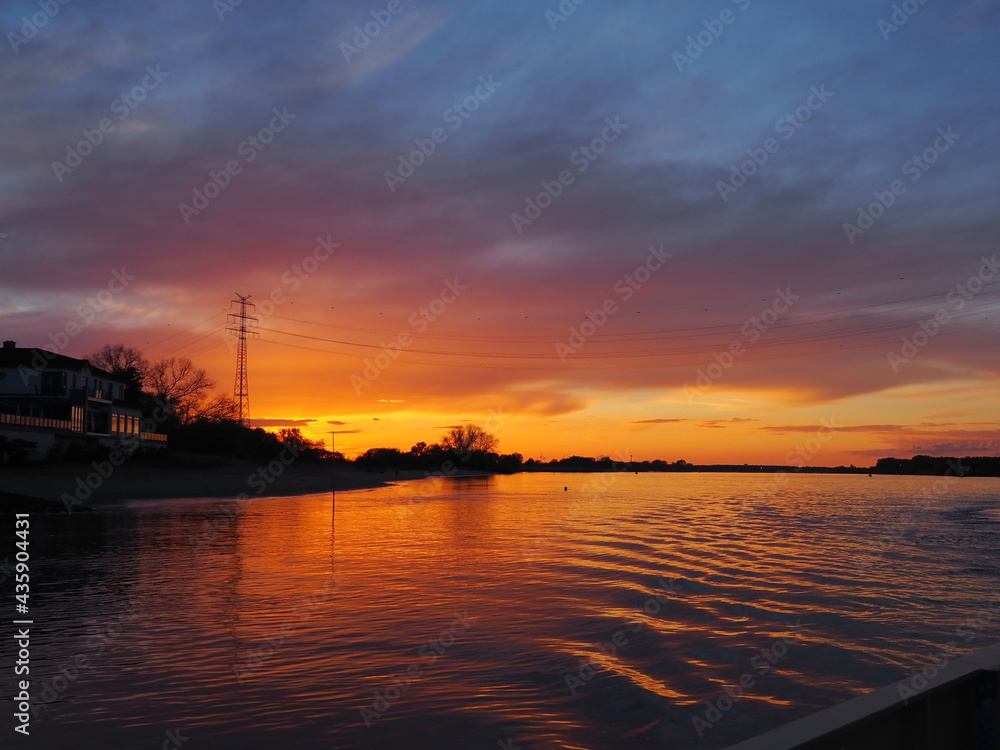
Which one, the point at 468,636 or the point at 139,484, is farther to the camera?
the point at 139,484

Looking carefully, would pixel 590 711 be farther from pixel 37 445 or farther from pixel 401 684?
pixel 37 445

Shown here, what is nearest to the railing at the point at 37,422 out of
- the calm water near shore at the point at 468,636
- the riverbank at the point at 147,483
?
the riverbank at the point at 147,483

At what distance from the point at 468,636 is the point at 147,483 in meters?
58.7

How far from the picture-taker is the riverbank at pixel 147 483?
49625 millimetres

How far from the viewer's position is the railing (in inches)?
2315

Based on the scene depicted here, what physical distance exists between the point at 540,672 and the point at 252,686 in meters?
4.48

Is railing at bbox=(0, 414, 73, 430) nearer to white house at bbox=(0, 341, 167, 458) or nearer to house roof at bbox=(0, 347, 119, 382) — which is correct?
white house at bbox=(0, 341, 167, 458)

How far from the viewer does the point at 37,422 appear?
62.7 m

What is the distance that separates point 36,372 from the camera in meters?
71.3

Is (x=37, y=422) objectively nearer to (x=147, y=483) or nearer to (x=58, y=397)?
(x=58, y=397)

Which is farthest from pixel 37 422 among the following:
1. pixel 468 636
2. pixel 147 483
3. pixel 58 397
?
pixel 468 636

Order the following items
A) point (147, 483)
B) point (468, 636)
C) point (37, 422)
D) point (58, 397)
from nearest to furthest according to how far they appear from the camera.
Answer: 1. point (468, 636)
2. point (37, 422)
3. point (147, 483)
4. point (58, 397)

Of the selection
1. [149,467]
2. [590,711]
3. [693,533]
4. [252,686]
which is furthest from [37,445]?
[590,711]

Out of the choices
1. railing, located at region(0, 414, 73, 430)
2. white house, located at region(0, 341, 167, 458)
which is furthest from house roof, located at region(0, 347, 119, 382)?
railing, located at region(0, 414, 73, 430)
